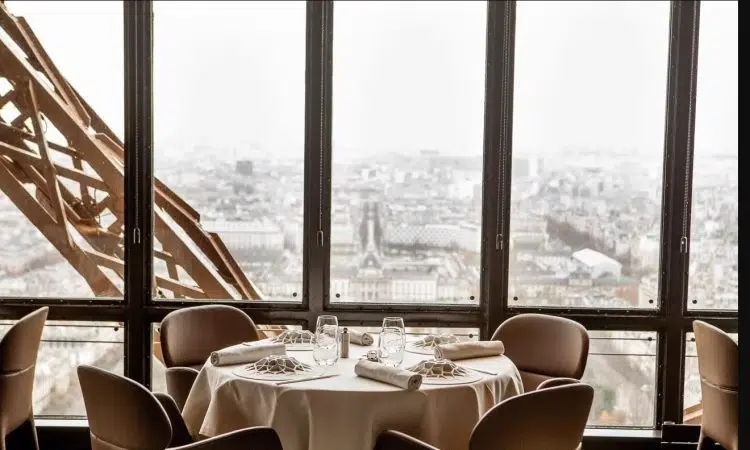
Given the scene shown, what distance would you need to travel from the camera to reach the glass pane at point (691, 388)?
413 centimetres

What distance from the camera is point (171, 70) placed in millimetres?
4102

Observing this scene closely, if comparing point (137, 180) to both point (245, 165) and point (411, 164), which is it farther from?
point (411, 164)

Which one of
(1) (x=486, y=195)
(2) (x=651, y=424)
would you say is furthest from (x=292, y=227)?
(2) (x=651, y=424)

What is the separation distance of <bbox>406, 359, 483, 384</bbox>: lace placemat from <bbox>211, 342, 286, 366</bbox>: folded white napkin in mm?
575

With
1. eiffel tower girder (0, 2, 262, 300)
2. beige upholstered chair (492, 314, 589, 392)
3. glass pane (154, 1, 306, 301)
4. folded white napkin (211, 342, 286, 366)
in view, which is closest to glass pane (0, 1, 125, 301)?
eiffel tower girder (0, 2, 262, 300)

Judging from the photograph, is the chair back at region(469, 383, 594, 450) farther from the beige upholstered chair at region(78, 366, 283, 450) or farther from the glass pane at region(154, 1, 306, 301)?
the glass pane at region(154, 1, 306, 301)

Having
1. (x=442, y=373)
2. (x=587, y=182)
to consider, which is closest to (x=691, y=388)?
(x=587, y=182)

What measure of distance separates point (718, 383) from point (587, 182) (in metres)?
1.41

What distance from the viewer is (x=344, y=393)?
96.0 inches

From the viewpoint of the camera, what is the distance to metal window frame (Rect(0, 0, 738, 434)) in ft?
13.3

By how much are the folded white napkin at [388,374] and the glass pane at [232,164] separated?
1572 millimetres

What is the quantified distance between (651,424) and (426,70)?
247 centimetres

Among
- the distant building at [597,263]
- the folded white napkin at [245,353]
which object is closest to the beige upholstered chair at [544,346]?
the distant building at [597,263]

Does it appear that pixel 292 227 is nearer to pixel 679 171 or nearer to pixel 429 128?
pixel 429 128
